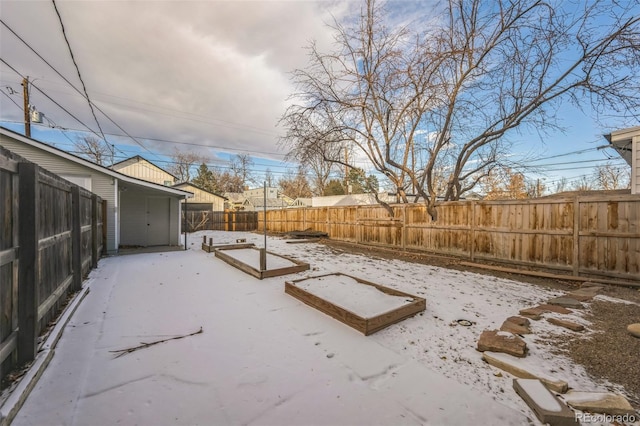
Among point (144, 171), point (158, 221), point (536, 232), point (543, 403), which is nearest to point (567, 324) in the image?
→ point (543, 403)

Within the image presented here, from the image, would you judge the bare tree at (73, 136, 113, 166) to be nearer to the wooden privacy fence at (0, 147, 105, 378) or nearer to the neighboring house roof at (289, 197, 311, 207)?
the neighboring house roof at (289, 197, 311, 207)

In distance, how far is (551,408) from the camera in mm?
1649

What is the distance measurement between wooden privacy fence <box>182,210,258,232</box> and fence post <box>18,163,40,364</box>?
18.0m

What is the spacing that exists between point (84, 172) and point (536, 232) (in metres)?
12.8

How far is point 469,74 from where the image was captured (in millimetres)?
6980

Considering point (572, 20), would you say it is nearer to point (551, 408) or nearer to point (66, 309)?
point (551, 408)

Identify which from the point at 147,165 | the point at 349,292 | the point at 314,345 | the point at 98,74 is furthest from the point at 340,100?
the point at 147,165

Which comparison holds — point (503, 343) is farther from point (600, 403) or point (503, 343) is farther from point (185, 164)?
point (185, 164)

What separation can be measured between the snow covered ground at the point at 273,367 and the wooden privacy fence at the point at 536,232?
2.29m

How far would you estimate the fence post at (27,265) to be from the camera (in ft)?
6.48

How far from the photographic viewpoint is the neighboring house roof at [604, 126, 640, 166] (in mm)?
5789

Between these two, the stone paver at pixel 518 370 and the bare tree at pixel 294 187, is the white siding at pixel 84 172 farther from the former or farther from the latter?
the bare tree at pixel 294 187

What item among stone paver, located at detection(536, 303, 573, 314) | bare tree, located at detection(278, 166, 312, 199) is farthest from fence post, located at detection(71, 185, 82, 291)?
bare tree, located at detection(278, 166, 312, 199)

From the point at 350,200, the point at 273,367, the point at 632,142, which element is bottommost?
the point at 273,367
